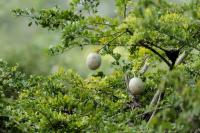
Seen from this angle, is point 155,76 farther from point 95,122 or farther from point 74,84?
point 95,122

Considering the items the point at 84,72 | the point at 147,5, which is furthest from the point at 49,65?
the point at 147,5

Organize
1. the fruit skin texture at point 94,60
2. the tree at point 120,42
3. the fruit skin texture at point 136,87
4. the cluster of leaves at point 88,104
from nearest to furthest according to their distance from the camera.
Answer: the cluster of leaves at point 88,104 < the tree at point 120,42 < the fruit skin texture at point 94,60 < the fruit skin texture at point 136,87

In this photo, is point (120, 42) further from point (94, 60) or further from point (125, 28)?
point (125, 28)

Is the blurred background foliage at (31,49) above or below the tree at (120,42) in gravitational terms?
above

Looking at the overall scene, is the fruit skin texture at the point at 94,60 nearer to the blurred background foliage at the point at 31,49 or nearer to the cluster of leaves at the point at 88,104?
the cluster of leaves at the point at 88,104

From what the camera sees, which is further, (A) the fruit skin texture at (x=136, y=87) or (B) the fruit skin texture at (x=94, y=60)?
(A) the fruit skin texture at (x=136, y=87)

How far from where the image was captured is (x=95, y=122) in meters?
2.70

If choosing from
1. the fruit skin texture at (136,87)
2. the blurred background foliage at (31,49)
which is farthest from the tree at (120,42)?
the blurred background foliage at (31,49)

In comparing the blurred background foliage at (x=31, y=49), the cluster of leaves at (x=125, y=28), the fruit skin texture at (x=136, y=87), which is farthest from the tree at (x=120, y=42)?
the blurred background foliage at (x=31, y=49)

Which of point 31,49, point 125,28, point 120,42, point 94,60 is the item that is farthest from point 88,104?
point 31,49

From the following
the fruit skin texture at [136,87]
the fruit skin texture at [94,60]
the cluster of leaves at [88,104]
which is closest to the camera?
the cluster of leaves at [88,104]

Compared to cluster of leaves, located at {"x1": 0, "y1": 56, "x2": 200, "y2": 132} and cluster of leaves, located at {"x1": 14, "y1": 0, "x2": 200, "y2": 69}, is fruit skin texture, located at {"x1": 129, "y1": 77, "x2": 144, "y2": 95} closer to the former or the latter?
cluster of leaves, located at {"x1": 0, "y1": 56, "x2": 200, "y2": 132}

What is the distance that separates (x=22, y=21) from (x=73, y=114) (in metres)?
7.83

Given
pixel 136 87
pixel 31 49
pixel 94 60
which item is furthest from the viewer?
pixel 31 49
